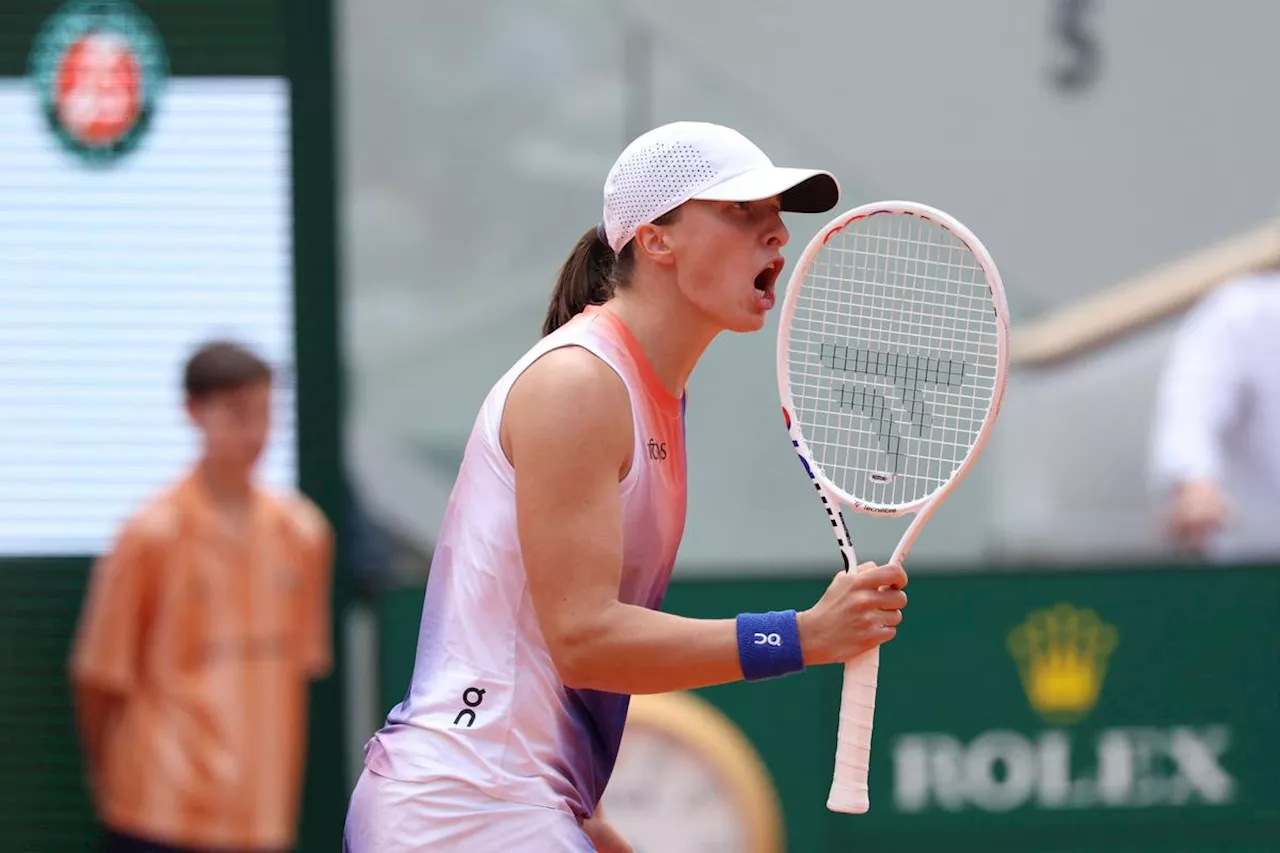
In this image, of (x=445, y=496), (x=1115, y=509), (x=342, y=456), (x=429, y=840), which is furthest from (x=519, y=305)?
(x=429, y=840)

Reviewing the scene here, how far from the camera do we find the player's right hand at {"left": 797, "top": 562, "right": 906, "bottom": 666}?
231 centimetres

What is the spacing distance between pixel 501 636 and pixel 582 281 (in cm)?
50

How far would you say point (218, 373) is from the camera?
473cm

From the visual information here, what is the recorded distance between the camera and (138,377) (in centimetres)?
498

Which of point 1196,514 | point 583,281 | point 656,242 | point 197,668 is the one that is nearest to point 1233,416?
point 1196,514

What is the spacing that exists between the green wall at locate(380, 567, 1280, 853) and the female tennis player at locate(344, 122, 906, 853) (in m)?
2.58

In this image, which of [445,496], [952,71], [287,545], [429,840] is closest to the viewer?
[429,840]

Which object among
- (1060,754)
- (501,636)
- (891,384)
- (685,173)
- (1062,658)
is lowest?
(1060,754)

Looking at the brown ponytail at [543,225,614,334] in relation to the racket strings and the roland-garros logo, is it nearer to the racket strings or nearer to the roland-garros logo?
the racket strings

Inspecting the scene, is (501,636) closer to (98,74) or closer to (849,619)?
(849,619)

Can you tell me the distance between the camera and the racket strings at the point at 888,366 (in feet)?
9.04

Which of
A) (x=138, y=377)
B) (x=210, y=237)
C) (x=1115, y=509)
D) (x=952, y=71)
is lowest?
(x=1115, y=509)

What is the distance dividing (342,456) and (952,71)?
7.34 ft

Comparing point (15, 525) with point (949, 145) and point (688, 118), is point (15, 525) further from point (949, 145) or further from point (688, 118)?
point (949, 145)
